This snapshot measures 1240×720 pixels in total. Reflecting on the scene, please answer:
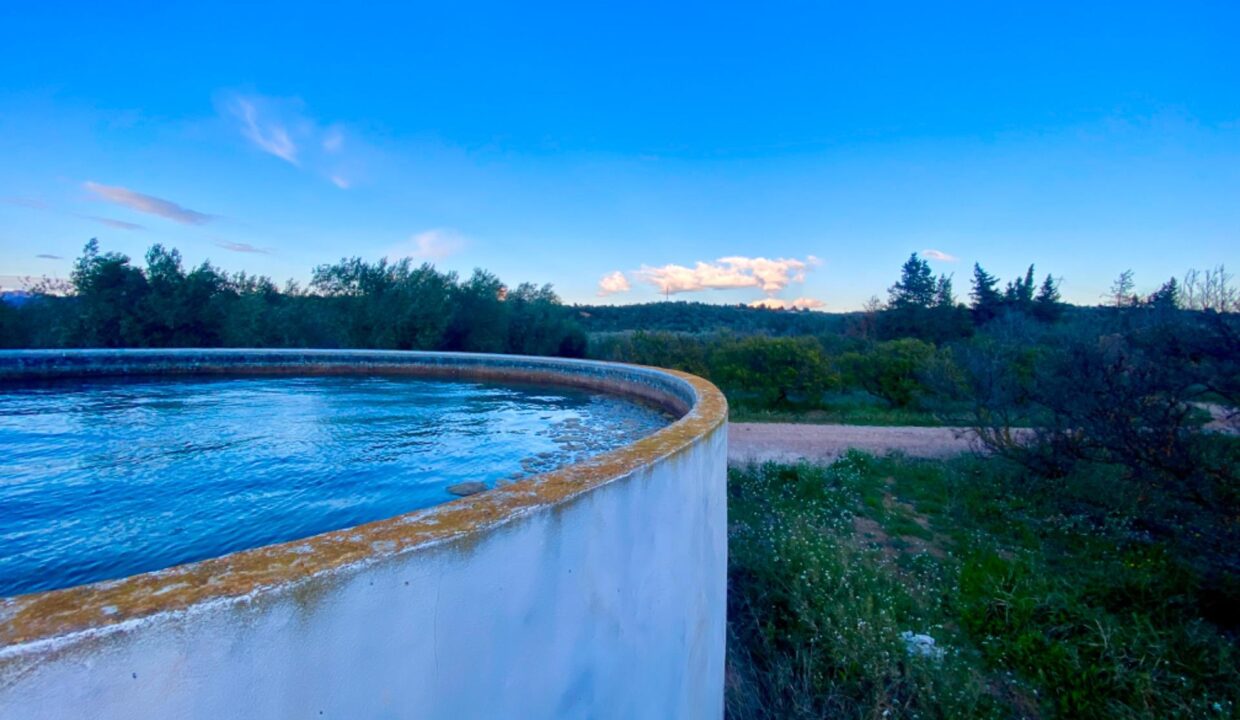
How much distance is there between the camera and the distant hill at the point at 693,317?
3506cm

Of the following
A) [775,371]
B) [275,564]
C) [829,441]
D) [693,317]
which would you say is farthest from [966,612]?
[693,317]

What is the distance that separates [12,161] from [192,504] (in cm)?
628

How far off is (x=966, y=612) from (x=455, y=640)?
515cm

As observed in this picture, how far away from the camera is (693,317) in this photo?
40.2 meters

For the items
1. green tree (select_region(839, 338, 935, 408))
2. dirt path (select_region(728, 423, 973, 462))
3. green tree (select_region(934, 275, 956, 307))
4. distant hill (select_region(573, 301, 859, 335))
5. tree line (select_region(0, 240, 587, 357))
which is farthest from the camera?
distant hill (select_region(573, 301, 859, 335))

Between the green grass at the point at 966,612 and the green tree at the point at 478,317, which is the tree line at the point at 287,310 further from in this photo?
the green grass at the point at 966,612

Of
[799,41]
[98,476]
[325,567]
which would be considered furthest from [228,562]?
[799,41]

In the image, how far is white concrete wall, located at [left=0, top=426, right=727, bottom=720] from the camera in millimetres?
700

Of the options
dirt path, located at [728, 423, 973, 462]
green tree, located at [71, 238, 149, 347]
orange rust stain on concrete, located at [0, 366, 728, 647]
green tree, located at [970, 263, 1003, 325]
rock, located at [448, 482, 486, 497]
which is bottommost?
dirt path, located at [728, 423, 973, 462]

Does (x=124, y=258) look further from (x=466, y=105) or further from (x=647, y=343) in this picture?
(x=647, y=343)

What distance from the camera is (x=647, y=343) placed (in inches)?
637

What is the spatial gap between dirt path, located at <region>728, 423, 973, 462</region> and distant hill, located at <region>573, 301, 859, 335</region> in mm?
21937

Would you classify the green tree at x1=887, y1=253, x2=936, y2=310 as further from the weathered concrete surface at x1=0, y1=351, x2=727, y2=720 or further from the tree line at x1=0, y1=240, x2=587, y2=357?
the weathered concrete surface at x1=0, y1=351, x2=727, y2=720

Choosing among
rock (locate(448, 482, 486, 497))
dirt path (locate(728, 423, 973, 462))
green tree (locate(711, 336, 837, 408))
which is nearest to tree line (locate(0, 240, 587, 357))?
green tree (locate(711, 336, 837, 408))
